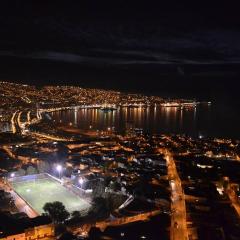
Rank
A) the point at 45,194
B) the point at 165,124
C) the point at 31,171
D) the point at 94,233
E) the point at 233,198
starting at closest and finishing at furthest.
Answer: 1. the point at 94,233
2. the point at 45,194
3. the point at 233,198
4. the point at 31,171
5. the point at 165,124

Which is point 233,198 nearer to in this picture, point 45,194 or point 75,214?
point 75,214

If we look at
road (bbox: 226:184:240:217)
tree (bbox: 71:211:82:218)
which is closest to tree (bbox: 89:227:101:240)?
tree (bbox: 71:211:82:218)

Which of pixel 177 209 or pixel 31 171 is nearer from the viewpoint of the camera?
pixel 177 209

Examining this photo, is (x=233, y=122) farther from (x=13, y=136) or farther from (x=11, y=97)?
(x=11, y=97)

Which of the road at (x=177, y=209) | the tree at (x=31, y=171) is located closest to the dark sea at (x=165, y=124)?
the road at (x=177, y=209)

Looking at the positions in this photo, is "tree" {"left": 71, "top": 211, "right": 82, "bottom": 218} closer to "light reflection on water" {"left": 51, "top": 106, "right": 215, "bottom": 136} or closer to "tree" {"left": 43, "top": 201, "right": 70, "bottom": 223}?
"tree" {"left": 43, "top": 201, "right": 70, "bottom": 223}

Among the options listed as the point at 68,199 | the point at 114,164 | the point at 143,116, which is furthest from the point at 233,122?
the point at 68,199

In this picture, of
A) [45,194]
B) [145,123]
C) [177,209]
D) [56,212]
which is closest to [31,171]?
[45,194]
